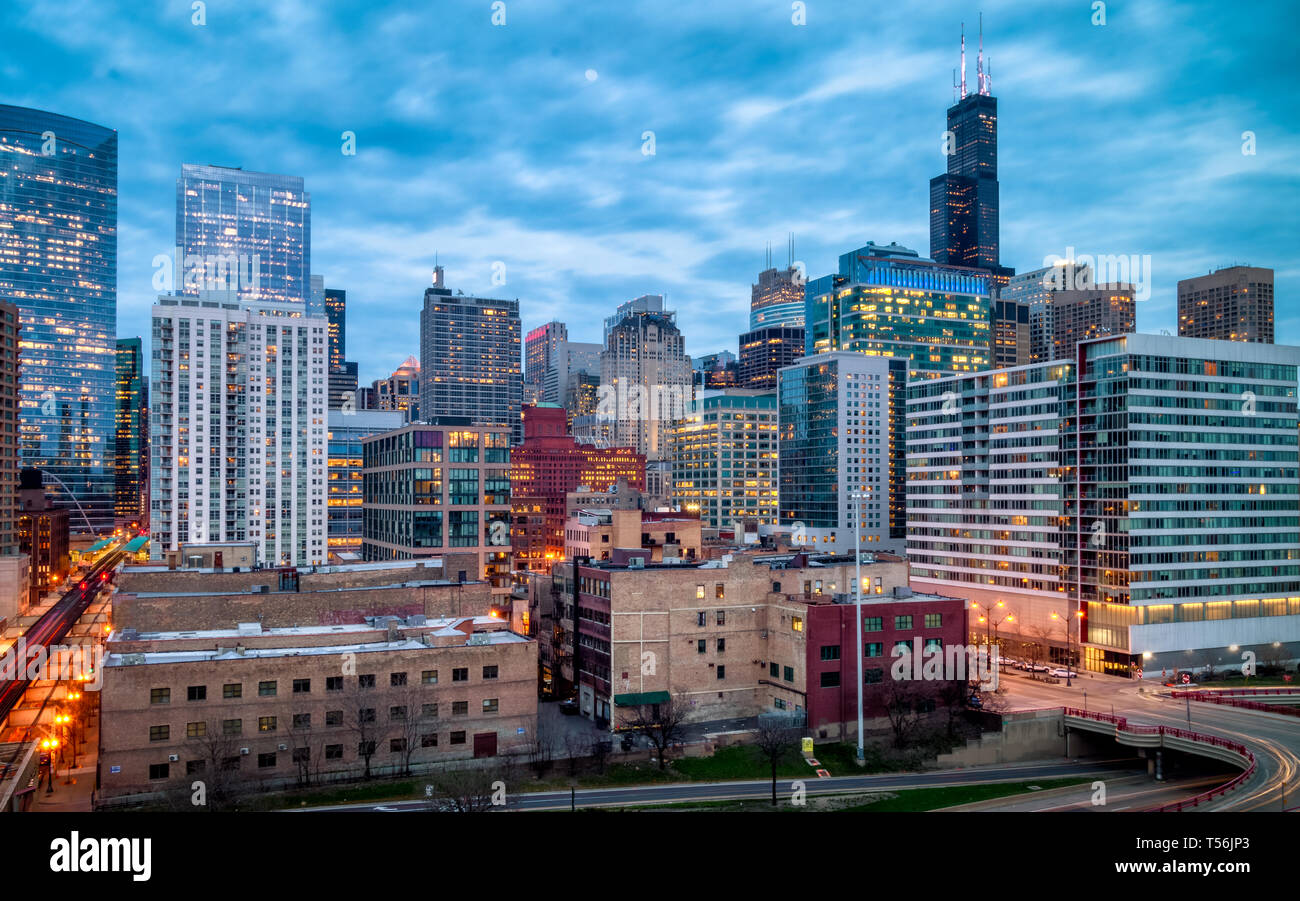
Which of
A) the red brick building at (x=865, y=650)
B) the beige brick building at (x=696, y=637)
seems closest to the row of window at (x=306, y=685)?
the beige brick building at (x=696, y=637)

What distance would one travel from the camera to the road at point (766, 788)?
152 ft

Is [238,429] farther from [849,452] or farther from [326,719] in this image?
[849,452]

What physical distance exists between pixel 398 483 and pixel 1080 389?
8303 cm

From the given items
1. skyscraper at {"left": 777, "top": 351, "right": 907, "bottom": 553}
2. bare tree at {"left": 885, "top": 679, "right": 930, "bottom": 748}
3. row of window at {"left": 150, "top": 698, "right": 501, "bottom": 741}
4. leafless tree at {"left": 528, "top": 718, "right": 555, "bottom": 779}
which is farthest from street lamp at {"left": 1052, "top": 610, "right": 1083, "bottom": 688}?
skyscraper at {"left": 777, "top": 351, "right": 907, "bottom": 553}

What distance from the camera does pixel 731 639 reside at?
68.8m

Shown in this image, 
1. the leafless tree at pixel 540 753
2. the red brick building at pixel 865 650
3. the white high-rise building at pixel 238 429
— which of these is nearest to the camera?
the leafless tree at pixel 540 753

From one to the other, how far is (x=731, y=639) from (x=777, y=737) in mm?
12979

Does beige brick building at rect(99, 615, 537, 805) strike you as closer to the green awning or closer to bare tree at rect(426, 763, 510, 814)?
bare tree at rect(426, 763, 510, 814)

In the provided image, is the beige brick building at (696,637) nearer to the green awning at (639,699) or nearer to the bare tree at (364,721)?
the green awning at (639,699)

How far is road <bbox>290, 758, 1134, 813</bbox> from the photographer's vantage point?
46375mm

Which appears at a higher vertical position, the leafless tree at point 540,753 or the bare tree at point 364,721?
the bare tree at point 364,721

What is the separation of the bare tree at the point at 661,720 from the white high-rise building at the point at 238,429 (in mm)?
98195
